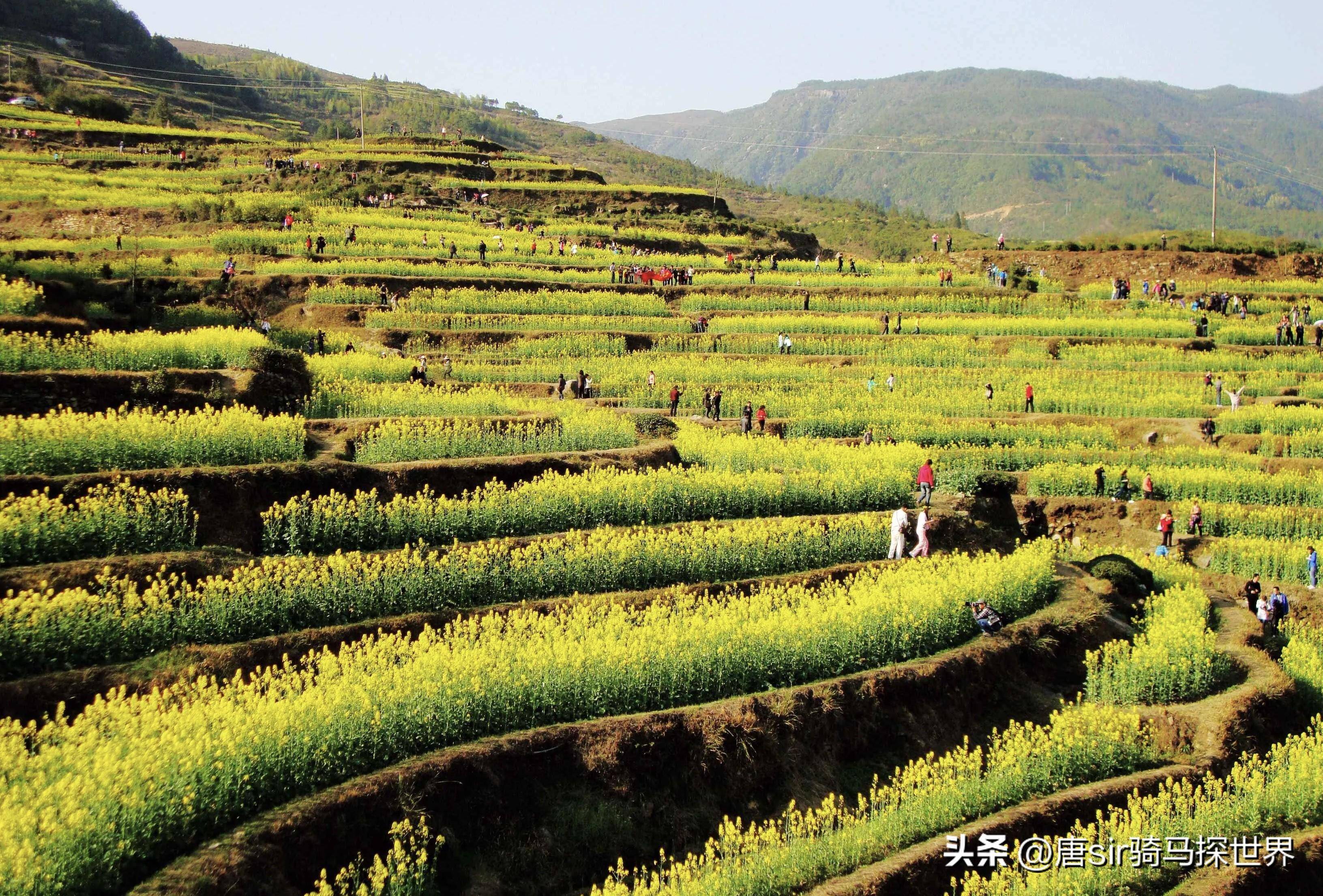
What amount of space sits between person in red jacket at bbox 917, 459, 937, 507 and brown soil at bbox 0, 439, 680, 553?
775 cm

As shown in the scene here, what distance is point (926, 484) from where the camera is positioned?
24.8 m

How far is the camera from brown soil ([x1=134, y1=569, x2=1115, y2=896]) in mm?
11523

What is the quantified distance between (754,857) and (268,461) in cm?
1302

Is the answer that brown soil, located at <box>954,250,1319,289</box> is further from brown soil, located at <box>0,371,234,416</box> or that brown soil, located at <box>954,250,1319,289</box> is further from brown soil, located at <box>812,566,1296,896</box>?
brown soil, located at <box>0,371,234,416</box>

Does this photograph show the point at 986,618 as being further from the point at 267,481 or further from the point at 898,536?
the point at 267,481

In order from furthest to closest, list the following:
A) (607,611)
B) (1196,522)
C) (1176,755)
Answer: (1196,522), (607,611), (1176,755)

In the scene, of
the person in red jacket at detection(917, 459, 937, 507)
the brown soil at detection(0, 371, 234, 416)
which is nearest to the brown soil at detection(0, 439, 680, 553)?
the brown soil at detection(0, 371, 234, 416)

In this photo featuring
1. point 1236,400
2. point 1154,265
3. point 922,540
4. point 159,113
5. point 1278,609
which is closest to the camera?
point 922,540

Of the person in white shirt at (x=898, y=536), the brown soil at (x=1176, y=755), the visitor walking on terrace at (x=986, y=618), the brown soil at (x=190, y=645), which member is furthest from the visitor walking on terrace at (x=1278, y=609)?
the brown soil at (x=190, y=645)

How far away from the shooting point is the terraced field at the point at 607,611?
1227cm

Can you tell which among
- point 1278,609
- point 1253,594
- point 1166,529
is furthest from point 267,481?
point 1166,529

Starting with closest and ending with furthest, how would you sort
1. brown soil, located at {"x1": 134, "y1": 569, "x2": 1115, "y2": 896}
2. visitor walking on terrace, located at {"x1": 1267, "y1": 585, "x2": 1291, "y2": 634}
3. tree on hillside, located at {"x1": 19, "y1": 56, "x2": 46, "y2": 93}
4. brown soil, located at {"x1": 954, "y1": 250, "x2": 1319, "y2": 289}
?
brown soil, located at {"x1": 134, "y1": 569, "x2": 1115, "y2": 896} < visitor walking on terrace, located at {"x1": 1267, "y1": 585, "x2": 1291, "y2": 634} < brown soil, located at {"x1": 954, "y1": 250, "x2": 1319, "y2": 289} < tree on hillside, located at {"x1": 19, "y1": 56, "x2": 46, "y2": 93}

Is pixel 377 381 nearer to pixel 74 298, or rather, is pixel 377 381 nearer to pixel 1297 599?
pixel 74 298

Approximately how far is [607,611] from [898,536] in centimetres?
731
